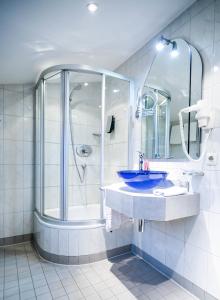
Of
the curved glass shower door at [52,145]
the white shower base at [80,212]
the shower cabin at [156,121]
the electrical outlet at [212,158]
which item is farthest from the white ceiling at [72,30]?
the white shower base at [80,212]

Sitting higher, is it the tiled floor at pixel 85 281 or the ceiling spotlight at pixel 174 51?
the ceiling spotlight at pixel 174 51

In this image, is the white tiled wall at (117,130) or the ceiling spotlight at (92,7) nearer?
the ceiling spotlight at (92,7)

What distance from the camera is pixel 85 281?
1.80m

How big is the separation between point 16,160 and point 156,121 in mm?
1941

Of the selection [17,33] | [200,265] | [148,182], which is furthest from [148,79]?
[200,265]

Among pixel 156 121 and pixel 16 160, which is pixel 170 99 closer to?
pixel 156 121

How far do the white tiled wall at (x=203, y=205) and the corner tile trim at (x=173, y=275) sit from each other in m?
0.04

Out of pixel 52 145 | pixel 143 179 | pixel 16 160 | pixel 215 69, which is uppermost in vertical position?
pixel 215 69

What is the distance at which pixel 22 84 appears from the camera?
2.71 metres

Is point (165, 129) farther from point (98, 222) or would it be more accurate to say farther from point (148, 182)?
point (98, 222)

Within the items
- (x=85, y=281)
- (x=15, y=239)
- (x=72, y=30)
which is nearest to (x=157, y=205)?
(x=85, y=281)

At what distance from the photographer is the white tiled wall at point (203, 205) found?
147 centimetres

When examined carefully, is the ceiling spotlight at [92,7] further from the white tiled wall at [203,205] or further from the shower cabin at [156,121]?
the shower cabin at [156,121]

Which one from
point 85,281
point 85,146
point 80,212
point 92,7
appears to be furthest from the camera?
point 85,146
